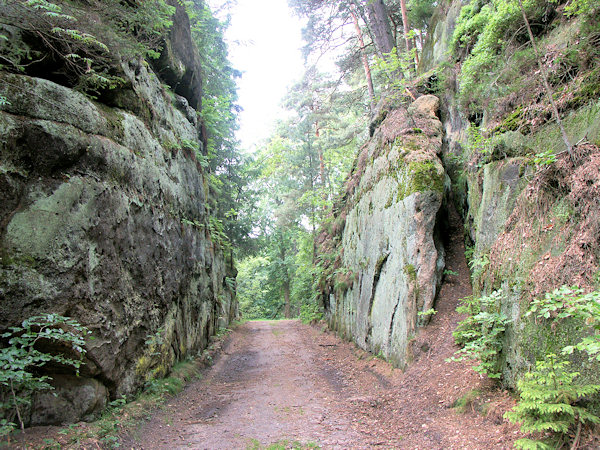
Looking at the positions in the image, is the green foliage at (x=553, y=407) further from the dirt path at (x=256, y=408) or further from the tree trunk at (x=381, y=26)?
the tree trunk at (x=381, y=26)

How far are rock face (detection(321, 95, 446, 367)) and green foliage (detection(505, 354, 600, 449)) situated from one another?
364cm

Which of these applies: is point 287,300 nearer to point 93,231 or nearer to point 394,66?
point 394,66

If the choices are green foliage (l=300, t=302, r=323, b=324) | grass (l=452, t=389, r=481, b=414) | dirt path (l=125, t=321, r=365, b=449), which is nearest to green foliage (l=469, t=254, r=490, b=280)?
grass (l=452, t=389, r=481, b=414)

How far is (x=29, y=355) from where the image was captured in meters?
3.94

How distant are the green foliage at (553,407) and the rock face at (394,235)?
364 cm

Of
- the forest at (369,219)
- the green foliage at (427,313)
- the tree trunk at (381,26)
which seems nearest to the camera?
the forest at (369,219)

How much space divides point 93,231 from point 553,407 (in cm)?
625

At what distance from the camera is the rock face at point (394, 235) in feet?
25.1

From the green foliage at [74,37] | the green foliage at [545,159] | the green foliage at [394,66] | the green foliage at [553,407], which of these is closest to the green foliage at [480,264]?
the green foliage at [545,159]

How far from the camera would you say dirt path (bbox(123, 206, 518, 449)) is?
4.73 metres

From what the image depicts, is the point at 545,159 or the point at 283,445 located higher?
the point at 545,159

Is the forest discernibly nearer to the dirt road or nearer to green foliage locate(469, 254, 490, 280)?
green foliage locate(469, 254, 490, 280)

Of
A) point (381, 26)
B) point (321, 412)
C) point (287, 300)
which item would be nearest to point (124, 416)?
point (321, 412)

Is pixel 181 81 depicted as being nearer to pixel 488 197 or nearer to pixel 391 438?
pixel 488 197
